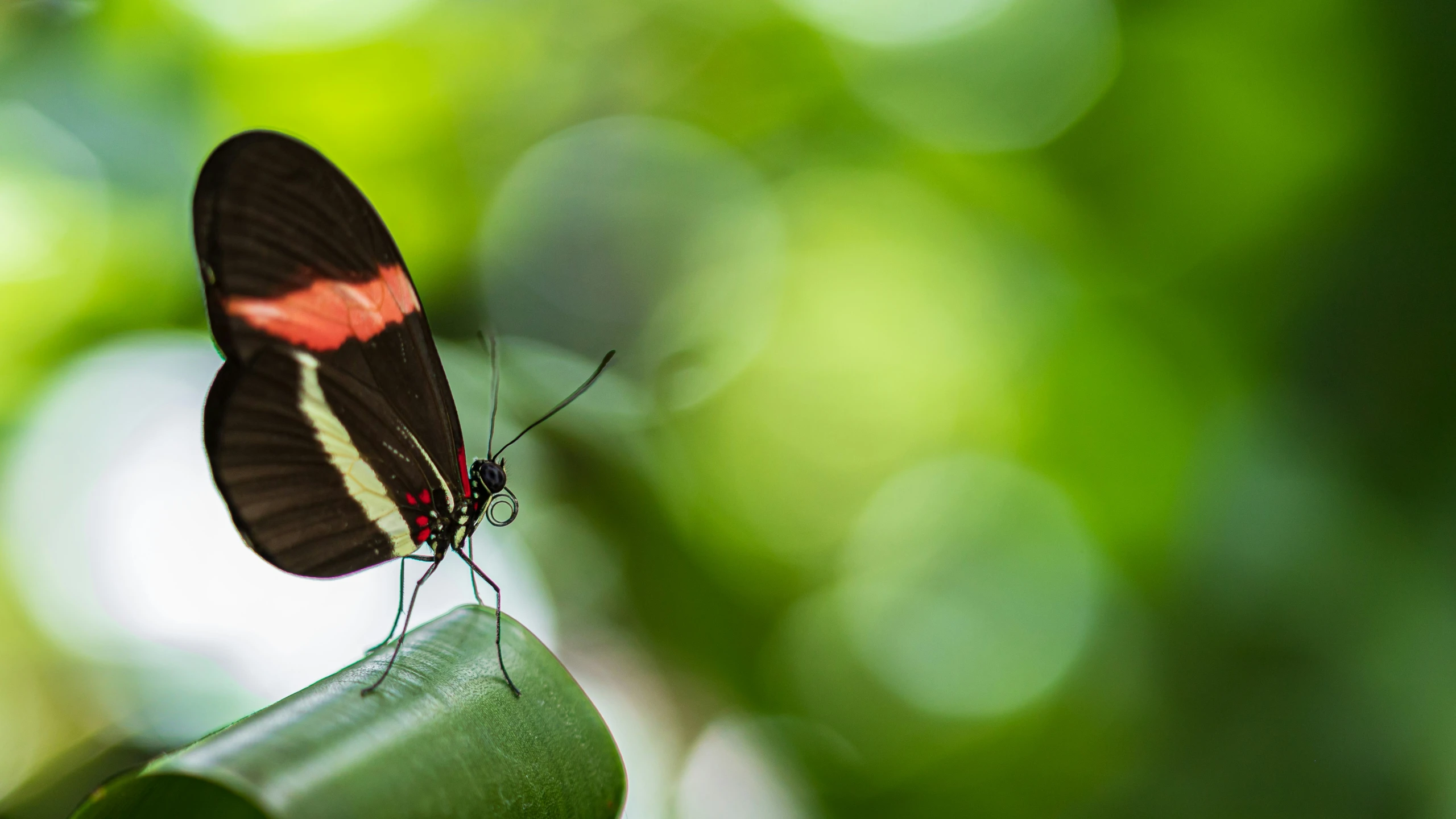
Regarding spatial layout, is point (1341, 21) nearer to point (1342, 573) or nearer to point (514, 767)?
point (1342, 573)

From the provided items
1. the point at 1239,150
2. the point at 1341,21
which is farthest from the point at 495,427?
the point at 1341,21

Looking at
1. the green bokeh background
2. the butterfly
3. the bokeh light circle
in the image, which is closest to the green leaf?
the butterfly

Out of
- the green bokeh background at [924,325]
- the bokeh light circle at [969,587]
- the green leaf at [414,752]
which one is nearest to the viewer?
the green leaf at [414,752]

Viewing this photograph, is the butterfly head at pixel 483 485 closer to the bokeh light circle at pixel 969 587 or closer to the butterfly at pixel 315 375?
the butterfly at pixel 315 375

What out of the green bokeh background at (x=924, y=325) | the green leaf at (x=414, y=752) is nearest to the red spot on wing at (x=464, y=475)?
the green leaf at (x=414, y=752)

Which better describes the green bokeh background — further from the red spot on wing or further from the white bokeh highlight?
the red spot on wing

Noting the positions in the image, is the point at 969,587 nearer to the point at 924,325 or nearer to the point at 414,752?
the point at 924,325

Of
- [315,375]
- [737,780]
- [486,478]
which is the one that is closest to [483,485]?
[486,478]
